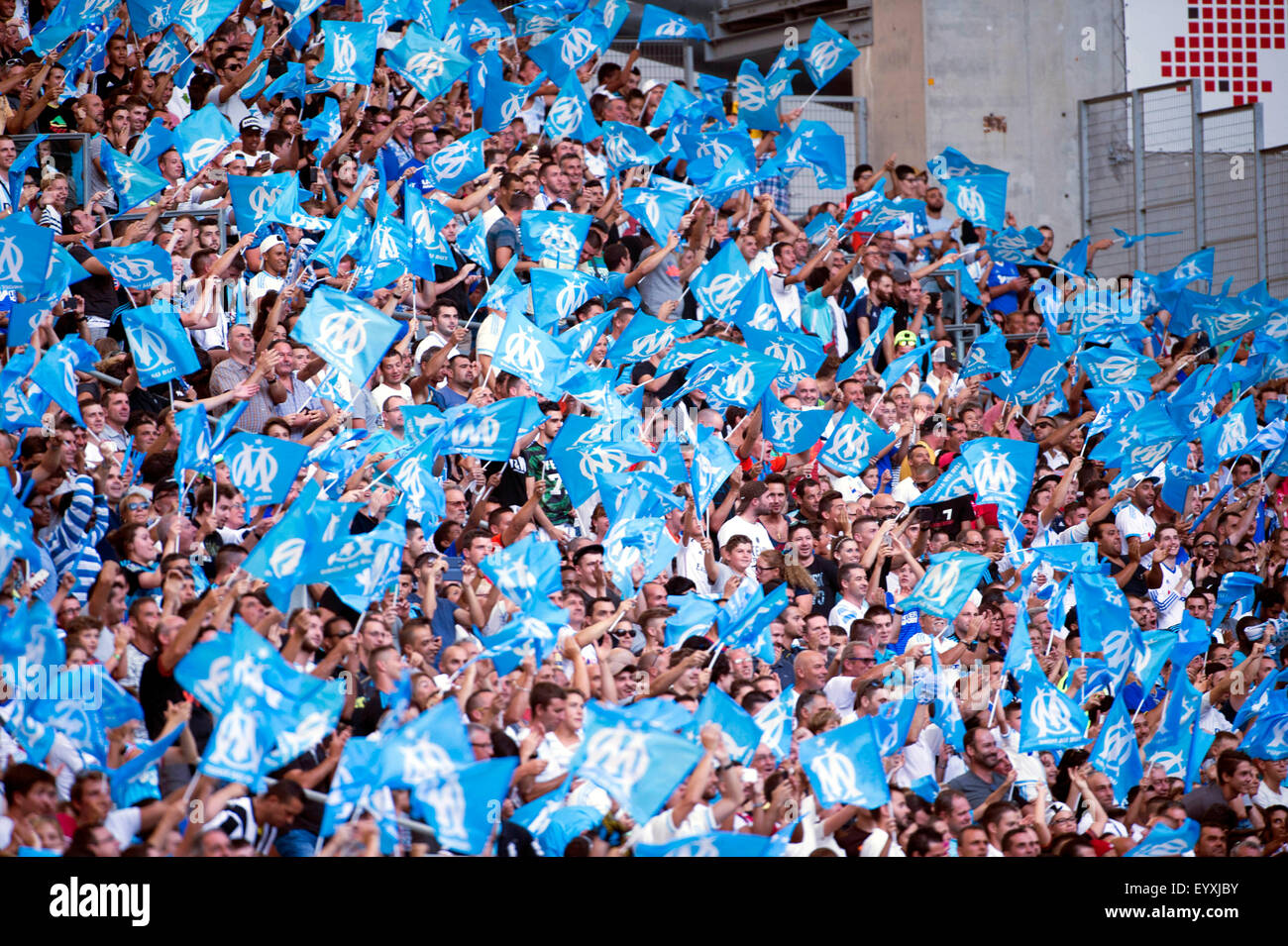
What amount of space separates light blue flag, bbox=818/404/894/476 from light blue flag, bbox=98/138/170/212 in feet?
13.9

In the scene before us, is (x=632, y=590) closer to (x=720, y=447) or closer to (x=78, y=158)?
(x=720, y=447)

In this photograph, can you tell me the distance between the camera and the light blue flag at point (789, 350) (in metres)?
10.6

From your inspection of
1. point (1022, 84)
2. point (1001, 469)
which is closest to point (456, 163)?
point (1001, 469)

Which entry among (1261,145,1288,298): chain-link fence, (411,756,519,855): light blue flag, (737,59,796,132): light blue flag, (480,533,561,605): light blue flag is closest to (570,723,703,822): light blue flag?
(411,756,519,855): light blue flag

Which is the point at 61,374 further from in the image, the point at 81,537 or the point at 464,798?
the point at 464,798

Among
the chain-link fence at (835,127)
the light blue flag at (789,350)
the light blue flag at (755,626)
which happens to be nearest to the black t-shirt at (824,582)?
the light blue flag at (755,626)

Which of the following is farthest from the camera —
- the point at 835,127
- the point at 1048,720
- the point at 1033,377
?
the point at 835,127

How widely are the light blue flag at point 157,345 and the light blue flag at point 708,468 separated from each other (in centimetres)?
277

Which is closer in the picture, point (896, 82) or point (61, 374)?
point (61, 374)

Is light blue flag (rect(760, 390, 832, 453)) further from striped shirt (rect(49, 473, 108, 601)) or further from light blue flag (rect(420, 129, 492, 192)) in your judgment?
striped shirt (rect(49, 473, 108, 601))

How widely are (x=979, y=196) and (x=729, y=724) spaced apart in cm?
791

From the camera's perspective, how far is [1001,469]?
9.96m
